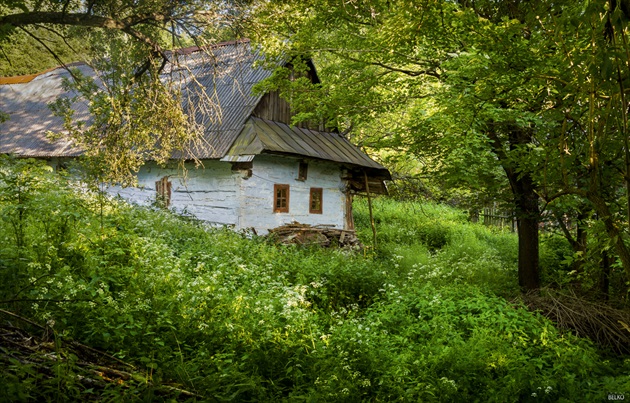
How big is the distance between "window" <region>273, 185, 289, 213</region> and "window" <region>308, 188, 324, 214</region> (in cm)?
110

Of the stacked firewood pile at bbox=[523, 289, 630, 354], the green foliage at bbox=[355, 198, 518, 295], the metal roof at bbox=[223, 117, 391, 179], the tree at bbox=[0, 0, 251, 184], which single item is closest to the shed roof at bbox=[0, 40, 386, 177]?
the metal roof at bbox=[223, 117, 391, 179]

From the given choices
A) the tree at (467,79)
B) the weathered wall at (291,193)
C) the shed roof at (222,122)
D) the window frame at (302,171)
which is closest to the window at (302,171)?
the window frame at (302,171)

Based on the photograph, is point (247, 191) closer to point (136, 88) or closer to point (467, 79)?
point (136, 88)

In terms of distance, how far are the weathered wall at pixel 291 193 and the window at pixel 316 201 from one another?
0.44 ft

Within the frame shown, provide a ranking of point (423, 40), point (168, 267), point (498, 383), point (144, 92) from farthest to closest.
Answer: point (423, 40)
point (144, 92)
point (168, 267)
point (498, 383)

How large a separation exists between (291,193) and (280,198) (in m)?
0.46

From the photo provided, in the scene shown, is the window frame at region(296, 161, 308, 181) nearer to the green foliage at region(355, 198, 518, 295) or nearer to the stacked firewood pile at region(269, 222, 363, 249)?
the stacked firewood pile at region(269, 222, 363, 249)

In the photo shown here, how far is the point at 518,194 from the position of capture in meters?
9.78

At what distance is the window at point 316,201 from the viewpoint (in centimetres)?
1516

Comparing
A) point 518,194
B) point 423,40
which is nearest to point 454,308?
point 518,194

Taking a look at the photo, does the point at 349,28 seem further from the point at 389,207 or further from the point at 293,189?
the point at 389,207

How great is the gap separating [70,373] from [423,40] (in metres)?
8.07

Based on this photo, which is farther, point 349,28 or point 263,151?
point 263,151

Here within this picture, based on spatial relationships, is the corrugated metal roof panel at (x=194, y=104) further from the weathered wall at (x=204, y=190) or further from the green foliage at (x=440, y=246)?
the green foliage at (x=440, y=246)
